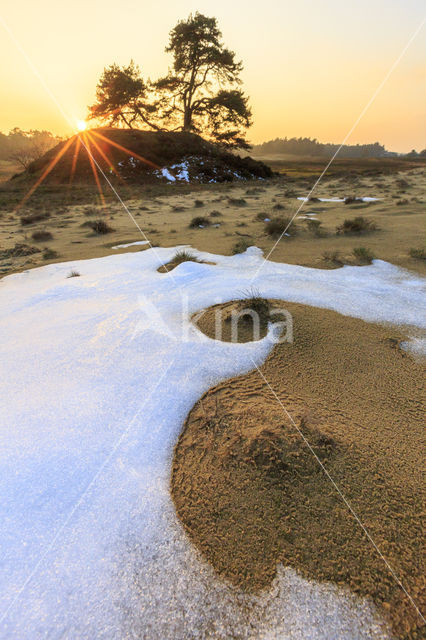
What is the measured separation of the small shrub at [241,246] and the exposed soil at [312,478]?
339 centimetres

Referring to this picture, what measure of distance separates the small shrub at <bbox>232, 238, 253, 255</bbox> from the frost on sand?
6.76 ft

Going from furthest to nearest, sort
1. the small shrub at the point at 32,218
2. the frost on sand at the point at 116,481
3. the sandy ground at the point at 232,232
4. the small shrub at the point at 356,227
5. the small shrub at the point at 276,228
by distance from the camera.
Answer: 1. the small shrub at the point at 32,218
2. the small shrub at the point at 276,228
3. the small shrub at the point at 356,227
4. the sandy ground at the point at 232,232
5. the frost on sand at the point at 116,481

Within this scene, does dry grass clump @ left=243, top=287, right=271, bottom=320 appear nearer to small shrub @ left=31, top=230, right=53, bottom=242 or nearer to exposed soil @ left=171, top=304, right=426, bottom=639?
exposed soil @ left=171, top=304, right=426, bottom=639

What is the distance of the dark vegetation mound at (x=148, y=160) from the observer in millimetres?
20531

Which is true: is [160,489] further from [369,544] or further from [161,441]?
[369,544]

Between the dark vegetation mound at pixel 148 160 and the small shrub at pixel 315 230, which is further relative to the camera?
the dark vegetation mound at pixel 148 160

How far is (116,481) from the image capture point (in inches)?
57.1

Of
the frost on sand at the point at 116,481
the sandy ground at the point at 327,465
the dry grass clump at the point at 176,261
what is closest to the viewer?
the frost on sand at the point at 116,481

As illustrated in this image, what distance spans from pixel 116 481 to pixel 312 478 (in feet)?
3.23

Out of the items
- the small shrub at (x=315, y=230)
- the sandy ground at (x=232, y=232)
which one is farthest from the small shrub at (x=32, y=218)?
the small shrub at (x=315, y=230)

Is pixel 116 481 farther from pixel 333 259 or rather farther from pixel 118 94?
pixel 118 94

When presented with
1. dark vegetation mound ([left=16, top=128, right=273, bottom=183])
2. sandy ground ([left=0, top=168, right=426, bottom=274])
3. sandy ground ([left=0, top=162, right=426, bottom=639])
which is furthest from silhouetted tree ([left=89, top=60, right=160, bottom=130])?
sandy ground ([left=0, top=162, right=426, bottom=639])

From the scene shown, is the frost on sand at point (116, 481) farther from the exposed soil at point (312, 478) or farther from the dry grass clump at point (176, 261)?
the dry grass clump at point (176, 261)

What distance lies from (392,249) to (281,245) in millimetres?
1914
